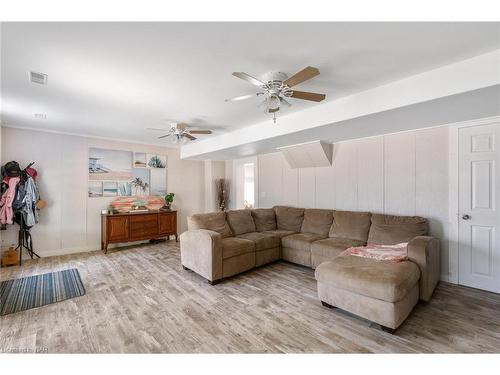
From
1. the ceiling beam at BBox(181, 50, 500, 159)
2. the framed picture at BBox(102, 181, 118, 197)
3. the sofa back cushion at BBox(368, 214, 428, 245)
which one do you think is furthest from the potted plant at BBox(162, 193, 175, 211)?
the sofa back cushion at BBox(368, 214, 428, 245)

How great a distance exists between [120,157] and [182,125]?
8.08 feet

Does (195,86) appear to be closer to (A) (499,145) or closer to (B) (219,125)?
(B) (219,125)

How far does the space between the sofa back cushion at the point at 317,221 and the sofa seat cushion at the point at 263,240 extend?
0.68 metres

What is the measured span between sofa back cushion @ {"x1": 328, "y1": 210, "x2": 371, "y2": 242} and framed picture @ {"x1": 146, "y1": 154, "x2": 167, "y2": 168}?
14.7ft

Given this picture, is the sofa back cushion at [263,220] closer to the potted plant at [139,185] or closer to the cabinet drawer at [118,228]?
the cabinet drawer at [118,228]

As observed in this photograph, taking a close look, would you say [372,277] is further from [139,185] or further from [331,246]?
[139,185]

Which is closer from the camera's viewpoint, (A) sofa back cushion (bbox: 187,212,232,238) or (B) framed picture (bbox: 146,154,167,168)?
(A) sofa back cushion (bbox: 187,212,232,238)

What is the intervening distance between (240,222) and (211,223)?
618 mm

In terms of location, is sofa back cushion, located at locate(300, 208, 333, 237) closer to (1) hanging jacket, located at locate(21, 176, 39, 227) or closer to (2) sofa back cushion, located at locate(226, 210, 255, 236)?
(2) sofa back cushion, located at locate(226, 210, 255, 236)

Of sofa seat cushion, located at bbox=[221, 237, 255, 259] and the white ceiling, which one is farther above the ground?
the white ceiling

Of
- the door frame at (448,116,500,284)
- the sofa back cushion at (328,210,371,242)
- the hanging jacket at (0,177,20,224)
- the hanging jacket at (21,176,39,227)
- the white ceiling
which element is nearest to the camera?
the white ceiling

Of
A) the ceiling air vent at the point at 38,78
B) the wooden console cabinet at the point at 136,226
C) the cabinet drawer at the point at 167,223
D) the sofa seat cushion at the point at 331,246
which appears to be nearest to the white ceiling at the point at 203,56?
the ceiling air vent at the point at 38,78

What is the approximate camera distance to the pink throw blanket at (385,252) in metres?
2.66

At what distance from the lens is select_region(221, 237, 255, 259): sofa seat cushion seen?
3.34 metres
